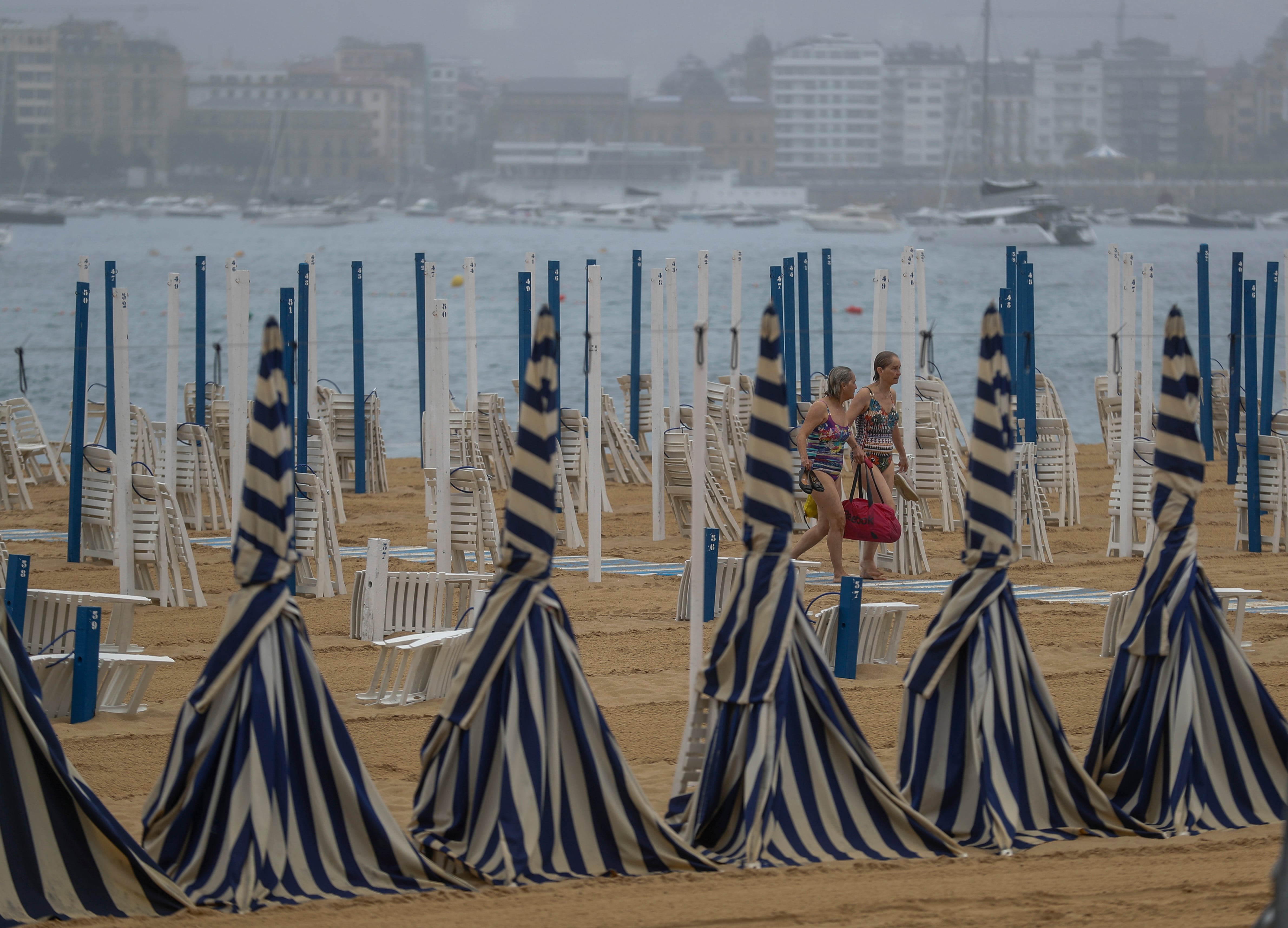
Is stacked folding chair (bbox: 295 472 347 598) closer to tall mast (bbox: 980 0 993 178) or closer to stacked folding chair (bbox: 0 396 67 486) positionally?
stacked folding chair (bbox: 0 396 67 486)

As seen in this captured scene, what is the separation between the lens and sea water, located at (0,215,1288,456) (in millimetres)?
38188

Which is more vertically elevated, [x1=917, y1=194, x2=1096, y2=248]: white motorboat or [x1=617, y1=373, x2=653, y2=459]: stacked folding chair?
[x1=917, y1=194, x2=1096, y2=248]: white motorboat

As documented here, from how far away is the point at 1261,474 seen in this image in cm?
1176

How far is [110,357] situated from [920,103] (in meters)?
111

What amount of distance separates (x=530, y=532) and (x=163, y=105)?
334ft

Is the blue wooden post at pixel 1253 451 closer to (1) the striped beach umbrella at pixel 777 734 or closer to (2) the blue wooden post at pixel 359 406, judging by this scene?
(1) the striped beach umbrella at pixel 777 734

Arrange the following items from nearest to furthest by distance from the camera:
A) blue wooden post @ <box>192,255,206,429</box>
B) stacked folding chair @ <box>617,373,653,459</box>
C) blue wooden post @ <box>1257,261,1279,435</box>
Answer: blue wooden post @ <box>192,255,206,429</box>
blue wooden post @ <box>1257,261,1279,435</box>
stacked folding chair @ <box>617,373,653,459</box>

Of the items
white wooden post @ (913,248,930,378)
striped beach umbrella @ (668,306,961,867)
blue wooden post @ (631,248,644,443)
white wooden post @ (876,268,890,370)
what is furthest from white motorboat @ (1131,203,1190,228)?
striped beach umbrella @ (668,306,961,867)

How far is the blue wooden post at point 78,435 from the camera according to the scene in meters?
10.9

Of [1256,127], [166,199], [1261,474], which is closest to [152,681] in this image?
[1261,474]

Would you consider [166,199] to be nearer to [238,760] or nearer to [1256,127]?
[1256,127]

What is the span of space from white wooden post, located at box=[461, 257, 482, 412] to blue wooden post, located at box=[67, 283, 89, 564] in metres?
2.84

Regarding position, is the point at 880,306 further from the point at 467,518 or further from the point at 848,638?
the point at 848,638

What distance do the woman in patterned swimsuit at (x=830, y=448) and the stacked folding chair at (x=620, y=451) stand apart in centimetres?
562
